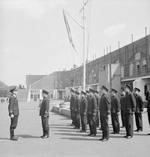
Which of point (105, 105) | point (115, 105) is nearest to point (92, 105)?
point (105, 105)

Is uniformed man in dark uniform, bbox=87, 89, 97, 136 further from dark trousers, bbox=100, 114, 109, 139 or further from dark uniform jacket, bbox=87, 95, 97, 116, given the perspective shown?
dark trousers, bbox=100, 114, 109, 139

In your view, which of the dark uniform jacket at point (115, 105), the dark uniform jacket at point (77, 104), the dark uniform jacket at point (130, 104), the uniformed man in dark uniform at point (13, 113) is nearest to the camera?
the uniformed man in dark uniform at point (13, 113)

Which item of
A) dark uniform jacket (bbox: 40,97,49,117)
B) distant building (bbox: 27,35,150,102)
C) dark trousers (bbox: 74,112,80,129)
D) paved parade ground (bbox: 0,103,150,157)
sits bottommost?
paved parade ground (bbox: 0,103,150,157)

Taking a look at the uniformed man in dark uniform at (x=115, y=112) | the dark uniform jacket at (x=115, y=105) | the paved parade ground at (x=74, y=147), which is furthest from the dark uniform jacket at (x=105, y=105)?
the dark uniform jacket at (x=115, y=105)

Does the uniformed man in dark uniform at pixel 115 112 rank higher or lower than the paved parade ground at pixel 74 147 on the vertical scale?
higher

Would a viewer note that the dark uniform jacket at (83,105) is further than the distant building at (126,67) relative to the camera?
No

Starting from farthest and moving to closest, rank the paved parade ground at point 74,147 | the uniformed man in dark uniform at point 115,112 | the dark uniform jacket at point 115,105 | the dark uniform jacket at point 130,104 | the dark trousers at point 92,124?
the dark uniform jacket at point 115,105
the uniformed man in dark uniform at point 115,112
the dark trousers at point 92,124
the dark uniform jacket at point 130,104
the paved parade ground at point 74,147

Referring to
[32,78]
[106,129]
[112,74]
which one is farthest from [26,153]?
[32,78]

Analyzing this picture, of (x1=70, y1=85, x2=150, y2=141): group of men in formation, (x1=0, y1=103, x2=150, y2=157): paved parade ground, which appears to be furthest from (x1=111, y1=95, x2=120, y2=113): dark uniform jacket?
(x1=0, y1=103, x2=150, y2=157): paved parade ground

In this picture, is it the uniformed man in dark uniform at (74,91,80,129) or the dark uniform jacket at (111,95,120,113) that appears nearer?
the dark uniform jacket at (111,95,120,113)

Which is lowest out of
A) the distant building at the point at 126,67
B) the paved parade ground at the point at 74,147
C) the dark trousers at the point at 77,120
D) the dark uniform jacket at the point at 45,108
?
the paved parade ground at the point at 74,147

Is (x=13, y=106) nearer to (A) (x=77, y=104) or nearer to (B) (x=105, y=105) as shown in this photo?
(B) (x=105, y=105)

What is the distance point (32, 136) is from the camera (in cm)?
1073

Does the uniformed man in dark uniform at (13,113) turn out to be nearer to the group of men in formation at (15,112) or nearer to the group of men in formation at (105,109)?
the group of men in formation at (15,112)
